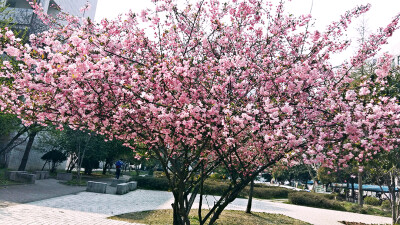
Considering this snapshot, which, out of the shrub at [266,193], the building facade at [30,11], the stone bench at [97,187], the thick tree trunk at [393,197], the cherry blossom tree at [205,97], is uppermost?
the building facade at [30,11]

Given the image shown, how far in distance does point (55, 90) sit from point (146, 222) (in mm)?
6608

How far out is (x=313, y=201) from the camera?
73.4 feet

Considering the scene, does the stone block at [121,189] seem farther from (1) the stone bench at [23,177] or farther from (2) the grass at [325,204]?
(2) the grass at [325,204]

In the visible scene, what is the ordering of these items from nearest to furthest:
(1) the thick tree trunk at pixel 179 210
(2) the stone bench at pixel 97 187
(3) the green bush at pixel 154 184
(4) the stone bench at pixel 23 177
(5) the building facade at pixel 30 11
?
1. (1) the thick tree trunk at pixel 179 210
2. (2) the stone bench at pixel 97 187
3. (4) the stone bench at pixel 23 177
4. (3) the green bush at pixel 154 184
5. (5) the building facade at pixel 30 11

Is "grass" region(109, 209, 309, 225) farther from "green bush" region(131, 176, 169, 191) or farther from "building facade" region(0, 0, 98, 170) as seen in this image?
"building facade" region(0, 0, 98, 170)

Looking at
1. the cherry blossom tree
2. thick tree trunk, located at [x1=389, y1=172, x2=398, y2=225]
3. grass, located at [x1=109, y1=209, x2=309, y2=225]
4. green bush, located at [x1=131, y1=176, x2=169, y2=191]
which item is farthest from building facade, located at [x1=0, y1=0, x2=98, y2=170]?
thick tree trunk, located at [x1=389, y1=172, x2=398, y2=225]

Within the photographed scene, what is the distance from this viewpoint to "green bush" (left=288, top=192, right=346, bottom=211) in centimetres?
2189

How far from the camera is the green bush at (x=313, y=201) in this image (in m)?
21.9

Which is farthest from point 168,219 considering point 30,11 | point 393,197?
point 30,11

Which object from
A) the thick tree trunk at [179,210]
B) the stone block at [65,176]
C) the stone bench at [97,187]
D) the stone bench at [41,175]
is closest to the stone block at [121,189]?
the stone bench at [97,187]

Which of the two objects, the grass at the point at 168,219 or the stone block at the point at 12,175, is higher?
the stone block at the point at 12,175

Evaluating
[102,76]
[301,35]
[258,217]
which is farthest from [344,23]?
[258,217]

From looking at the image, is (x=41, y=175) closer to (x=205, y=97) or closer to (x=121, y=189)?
(x=121, y=189)

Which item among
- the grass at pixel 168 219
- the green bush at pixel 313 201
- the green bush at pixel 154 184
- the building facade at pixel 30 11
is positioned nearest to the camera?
the grass at pixel 168 219
